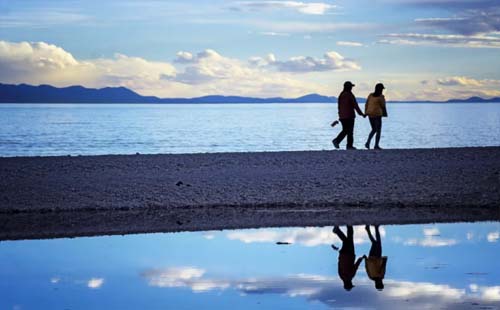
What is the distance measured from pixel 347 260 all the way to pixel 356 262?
0.50 feet

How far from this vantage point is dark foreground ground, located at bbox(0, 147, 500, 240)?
45.3ft

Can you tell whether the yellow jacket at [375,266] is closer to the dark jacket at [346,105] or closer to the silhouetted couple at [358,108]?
the silhouetted couple at [358,108]

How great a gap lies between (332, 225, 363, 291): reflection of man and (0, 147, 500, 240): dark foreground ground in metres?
1.43

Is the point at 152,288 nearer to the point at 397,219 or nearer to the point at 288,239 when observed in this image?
the point at 288,239

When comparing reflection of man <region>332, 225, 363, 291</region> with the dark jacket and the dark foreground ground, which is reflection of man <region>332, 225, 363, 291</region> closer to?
the dark foreground ground

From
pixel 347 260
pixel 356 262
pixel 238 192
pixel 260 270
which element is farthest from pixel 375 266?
pixel 238 192

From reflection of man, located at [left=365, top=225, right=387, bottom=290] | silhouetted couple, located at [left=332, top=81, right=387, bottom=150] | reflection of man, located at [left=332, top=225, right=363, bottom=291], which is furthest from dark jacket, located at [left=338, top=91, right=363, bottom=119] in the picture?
reflection of man, located at [left=365, top=225, right=387, bottom=290]

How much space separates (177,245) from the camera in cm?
1151

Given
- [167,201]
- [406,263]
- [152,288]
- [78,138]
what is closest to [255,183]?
[167,201]

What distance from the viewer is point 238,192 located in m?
16.5

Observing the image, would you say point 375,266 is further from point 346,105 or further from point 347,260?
point 346,105

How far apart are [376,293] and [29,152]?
37110 mm

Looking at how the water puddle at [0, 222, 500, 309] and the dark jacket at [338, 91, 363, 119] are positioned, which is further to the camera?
the dark jacket at [338, 91, 363, 119]

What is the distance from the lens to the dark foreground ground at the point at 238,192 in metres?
13.8
